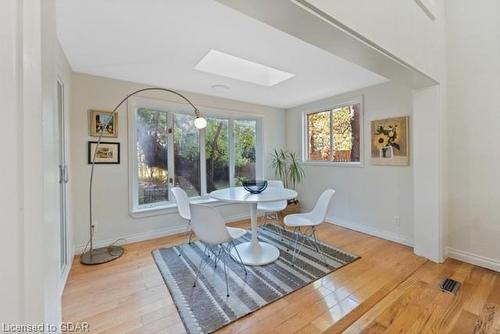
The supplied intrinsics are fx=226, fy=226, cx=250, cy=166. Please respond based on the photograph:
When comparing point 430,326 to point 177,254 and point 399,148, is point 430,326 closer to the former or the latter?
point 399,148

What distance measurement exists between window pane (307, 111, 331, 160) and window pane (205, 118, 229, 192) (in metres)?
1.68

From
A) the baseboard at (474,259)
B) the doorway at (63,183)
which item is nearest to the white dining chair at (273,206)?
the baseboard at (474,259)

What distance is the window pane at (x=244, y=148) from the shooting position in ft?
14.6

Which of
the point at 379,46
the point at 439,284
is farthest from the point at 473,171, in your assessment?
the point at 379,46

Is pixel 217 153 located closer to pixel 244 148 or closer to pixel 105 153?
pixel 244 148

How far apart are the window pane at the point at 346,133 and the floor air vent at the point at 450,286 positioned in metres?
1.96

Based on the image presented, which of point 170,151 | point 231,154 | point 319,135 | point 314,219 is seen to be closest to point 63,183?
point 170,151

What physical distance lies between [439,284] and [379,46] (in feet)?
7.44

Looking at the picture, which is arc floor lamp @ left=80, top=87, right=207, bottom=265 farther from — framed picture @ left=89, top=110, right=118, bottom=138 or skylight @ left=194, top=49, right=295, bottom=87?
skylight @ left=194, top=49, right=295, bottom=87

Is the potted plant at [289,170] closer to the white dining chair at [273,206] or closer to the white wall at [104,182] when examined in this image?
the white dining chair at [273,206]

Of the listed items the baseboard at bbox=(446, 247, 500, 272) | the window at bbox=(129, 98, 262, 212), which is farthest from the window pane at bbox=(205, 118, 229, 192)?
the baseboard at bbox=(446, 247, 500, 272)

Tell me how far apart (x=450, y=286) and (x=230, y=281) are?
2102 mm

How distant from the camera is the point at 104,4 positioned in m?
1.61

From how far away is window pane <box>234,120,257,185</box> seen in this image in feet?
14.6
